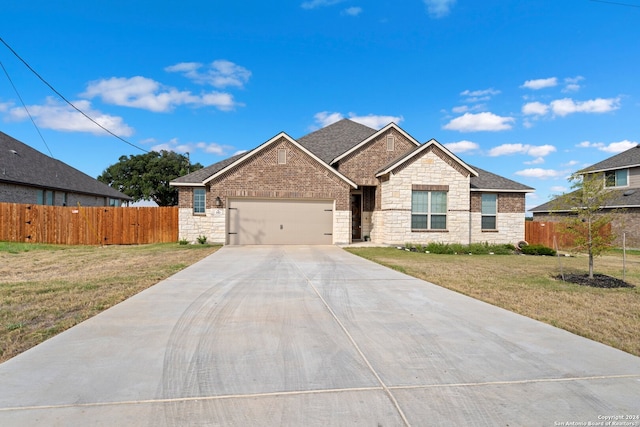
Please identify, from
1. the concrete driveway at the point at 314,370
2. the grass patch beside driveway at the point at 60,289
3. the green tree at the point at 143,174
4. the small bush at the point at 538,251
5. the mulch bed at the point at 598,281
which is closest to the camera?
the concrete driveway at the point at 314,370

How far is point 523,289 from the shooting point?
26.7 feet

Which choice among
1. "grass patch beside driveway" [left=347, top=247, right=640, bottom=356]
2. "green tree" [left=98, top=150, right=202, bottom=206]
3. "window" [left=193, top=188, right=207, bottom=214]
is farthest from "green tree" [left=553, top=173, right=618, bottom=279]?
"green tree" [left=98, top=150, right=202, bottom=206]

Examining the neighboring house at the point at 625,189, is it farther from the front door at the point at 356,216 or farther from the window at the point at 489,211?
the front door at the point at 356,216

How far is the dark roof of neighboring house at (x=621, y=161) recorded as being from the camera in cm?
2641

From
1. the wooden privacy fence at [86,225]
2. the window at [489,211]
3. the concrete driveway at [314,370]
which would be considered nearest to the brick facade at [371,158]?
the window at [489,211]

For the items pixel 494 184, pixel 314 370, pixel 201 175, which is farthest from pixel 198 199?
pixel 314 370

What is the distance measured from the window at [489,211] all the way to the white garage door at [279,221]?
8.29 m

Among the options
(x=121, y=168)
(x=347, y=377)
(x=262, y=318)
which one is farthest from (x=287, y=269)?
(x=121, y=168)

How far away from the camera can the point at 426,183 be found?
18.2 metres

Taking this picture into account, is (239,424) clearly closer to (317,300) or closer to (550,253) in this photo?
(317,300)

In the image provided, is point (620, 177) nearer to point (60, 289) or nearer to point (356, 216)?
point (356, 216)

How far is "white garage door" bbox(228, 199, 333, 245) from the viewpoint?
18.2 meters

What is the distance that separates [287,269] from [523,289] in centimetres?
588

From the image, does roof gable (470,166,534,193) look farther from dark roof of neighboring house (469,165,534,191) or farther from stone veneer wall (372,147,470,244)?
stone veneer wall (372,147,470,244)
